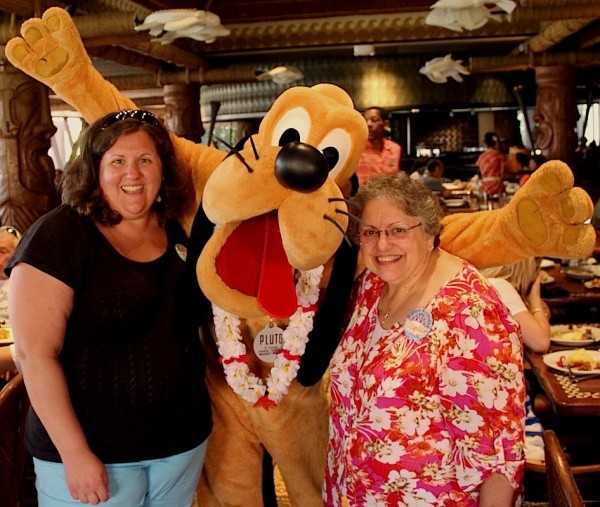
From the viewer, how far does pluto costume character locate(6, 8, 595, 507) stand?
1.56 metres

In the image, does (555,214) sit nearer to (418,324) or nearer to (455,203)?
(418,324)

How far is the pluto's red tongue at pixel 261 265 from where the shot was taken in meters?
1.65

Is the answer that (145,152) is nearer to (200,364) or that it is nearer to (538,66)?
(200,364)

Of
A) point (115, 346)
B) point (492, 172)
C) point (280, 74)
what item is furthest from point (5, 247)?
point (492, 172)

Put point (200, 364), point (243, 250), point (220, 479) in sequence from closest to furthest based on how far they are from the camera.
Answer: point (243, 250), point (200, 364), point (220, 479)

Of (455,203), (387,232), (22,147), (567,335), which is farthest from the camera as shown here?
(455,203)

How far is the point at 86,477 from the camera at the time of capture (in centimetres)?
156

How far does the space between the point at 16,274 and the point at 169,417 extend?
486 millimetres

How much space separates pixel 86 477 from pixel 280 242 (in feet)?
2.25

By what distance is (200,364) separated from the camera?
5.90ft

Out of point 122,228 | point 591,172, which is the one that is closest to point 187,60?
point 591,172

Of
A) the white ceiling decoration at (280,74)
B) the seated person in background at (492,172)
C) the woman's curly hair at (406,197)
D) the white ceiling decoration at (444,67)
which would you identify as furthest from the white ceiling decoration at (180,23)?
the white ceiling decoration at (444,67)

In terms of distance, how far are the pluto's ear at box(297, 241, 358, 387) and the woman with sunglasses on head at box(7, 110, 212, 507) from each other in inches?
12.0

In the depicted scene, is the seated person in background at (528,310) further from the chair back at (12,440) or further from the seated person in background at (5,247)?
the seated person in background at (5,247)
